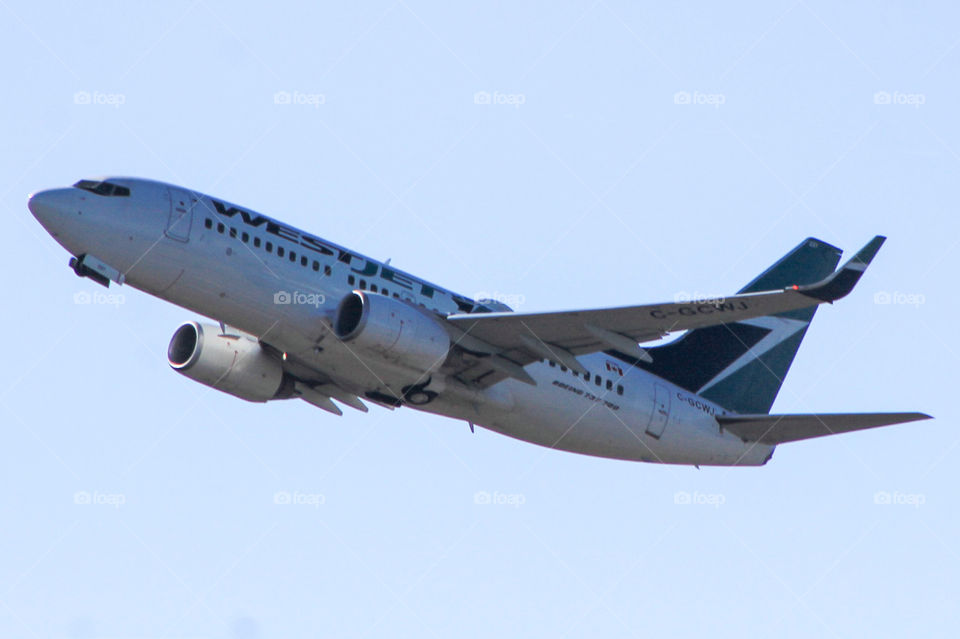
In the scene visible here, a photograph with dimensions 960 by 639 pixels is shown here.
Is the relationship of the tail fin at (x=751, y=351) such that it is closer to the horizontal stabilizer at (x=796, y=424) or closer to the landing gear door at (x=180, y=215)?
the horizontal stabilizer at (x=796, y=424)

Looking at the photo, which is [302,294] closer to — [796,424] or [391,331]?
[391,331]

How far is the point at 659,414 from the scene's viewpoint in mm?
41156

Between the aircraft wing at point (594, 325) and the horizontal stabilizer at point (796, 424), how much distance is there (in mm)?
5822

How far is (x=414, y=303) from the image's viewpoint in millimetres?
37094

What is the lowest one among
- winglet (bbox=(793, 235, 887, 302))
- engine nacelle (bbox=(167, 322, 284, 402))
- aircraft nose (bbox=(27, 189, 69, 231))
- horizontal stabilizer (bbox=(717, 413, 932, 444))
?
horizontal stabilizer (bbox=(717, 413, 932, 444))

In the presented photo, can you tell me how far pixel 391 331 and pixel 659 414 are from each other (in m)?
10.1

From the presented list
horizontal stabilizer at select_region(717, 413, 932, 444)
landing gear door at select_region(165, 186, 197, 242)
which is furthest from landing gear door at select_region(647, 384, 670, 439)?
landing gear door at select_region(165, 186, 197, 242)

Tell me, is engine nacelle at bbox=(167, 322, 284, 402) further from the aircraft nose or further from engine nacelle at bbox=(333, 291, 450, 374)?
A: the aircraft nose

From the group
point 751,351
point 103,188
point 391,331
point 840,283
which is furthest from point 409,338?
point 751,351

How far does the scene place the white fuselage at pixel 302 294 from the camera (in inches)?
1334

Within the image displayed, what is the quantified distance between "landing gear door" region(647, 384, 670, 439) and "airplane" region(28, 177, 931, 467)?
0.15ft

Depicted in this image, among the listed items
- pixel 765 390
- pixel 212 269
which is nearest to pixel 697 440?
pixel 765 390

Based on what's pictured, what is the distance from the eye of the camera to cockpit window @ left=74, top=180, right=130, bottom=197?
34062mm

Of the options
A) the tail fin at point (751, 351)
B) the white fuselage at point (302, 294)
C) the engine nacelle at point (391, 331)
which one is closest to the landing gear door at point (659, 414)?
the white fuselage at point (302, 294)
